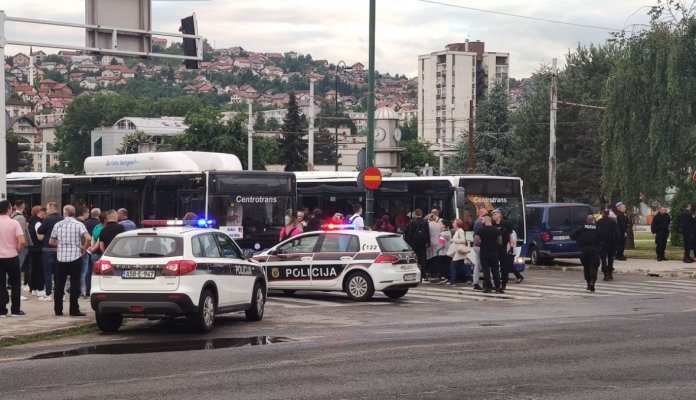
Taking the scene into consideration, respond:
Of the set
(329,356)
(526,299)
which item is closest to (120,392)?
(329,356)

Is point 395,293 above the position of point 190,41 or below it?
below

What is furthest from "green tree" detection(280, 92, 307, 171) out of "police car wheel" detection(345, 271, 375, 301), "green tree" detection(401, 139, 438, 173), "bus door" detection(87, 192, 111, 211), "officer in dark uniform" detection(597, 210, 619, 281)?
"police car wheel" detection(345, 271, 375, 301)

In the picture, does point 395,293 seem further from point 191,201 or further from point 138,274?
point 138,274

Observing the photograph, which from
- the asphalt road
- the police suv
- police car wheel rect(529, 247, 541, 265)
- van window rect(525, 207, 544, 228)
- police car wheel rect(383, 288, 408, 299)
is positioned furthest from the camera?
police car wheel rect(529, 247, 541, 265)

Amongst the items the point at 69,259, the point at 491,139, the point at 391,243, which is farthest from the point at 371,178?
the point at 491,139

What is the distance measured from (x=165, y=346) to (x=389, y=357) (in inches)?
135

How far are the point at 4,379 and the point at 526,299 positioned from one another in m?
14.1

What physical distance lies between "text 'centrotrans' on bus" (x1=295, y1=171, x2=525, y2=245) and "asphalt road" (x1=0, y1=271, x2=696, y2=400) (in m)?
10.4

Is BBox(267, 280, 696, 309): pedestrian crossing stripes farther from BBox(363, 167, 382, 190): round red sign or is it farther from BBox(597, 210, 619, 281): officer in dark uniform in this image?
BBox(363, 167, 382, 190): round red sign

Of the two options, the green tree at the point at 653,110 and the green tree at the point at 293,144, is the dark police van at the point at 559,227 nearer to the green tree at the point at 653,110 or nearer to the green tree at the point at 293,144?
the green tree at the point at 653,110

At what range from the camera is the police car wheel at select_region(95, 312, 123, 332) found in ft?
55.9

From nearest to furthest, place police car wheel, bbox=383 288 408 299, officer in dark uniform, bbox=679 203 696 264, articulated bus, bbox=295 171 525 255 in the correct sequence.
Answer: police car wheel, bbox=383 288 408 299 < articulated bus, bbox=295 171 525 255 < officer in dark uniform, bbox=679 203 696 264

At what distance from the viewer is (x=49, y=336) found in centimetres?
1656

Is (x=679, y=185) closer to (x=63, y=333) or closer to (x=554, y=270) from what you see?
(x=554, y=270)
